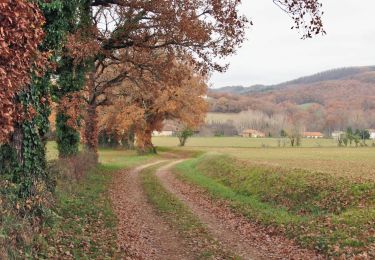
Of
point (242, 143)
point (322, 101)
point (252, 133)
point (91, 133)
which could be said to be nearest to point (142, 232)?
point (91, 133)

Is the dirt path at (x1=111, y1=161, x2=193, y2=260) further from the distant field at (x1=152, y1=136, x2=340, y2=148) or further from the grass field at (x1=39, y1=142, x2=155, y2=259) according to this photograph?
the distant field at (x1=152, y1=136, x2=340, y2=148)

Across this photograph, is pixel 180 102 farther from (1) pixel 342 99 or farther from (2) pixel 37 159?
(1) pixel 342 99

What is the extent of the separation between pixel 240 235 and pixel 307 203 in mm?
4737

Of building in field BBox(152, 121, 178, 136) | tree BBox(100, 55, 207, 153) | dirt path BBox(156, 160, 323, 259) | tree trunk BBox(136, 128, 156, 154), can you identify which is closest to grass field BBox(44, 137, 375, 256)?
dirt path BBox(156, 160, 323, 259)

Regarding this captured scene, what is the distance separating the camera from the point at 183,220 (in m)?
14.4

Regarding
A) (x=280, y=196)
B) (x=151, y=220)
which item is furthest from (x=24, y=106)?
(x=280, y=196)

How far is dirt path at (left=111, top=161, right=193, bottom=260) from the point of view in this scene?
10.3 metres

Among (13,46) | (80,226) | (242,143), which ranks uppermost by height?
(13,46)

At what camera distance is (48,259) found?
8.05 meters

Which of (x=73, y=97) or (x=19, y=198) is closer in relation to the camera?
(x=19, y=198)

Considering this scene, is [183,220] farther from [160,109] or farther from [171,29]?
[160,109]

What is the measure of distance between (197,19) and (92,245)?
11304mm

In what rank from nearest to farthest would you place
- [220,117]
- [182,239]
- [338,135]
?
[182,239], [338,135], [220,117]

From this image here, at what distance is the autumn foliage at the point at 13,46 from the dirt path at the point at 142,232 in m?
5.13
